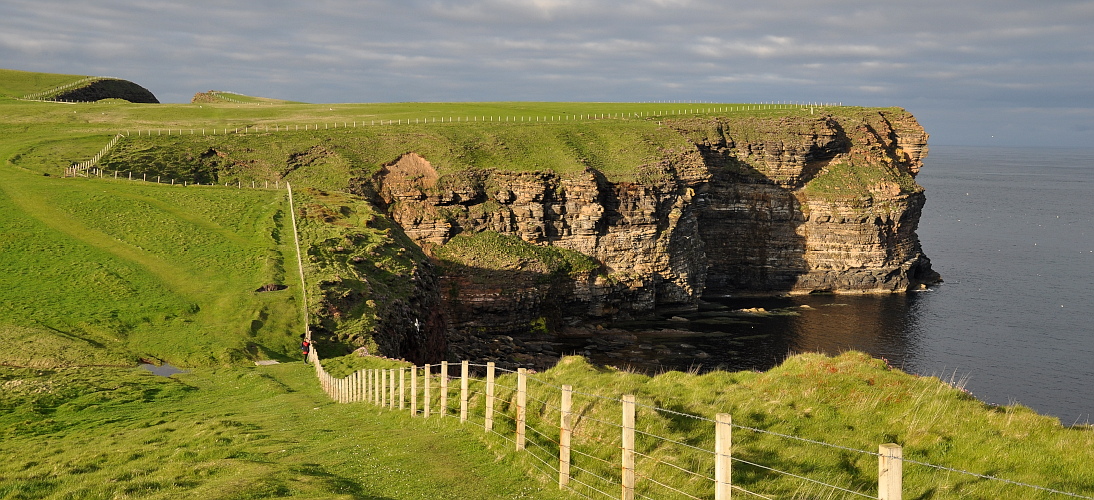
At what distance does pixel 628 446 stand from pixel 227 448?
1283cm

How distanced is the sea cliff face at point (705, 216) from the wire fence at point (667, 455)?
215ft

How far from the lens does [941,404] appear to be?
69.9 feet

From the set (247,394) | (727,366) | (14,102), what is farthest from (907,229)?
(14,102)

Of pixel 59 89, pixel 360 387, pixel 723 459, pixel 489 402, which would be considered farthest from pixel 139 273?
pixel 59 89

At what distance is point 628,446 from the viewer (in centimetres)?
1418

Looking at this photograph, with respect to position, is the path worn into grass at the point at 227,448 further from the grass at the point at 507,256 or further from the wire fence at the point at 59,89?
the wire fence at the point at 59,89

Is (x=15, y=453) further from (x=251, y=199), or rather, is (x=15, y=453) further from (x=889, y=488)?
(x=251, y=199)

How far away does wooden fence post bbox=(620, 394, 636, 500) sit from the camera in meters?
14.1

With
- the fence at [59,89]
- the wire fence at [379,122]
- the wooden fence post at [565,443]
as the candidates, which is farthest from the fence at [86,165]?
the wooden fence post at [565,443]

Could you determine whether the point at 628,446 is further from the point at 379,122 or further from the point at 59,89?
the point at 59,89

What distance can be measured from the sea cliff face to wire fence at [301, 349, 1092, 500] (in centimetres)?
6568

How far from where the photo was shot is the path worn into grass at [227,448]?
16.6 m

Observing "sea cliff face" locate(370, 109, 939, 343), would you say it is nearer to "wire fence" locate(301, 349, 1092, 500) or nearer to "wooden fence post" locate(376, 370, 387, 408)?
"wooden fence post" locate(376, 370, 387, 408)

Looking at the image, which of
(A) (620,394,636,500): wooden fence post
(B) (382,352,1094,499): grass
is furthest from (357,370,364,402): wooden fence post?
(A) (620,394,636,500): wooden fence post
